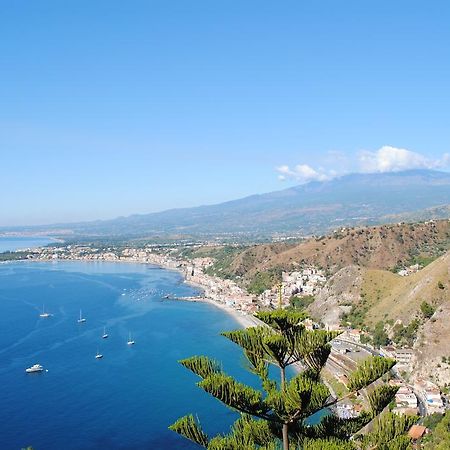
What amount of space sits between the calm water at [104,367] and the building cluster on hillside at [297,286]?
584cm

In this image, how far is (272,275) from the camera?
68938mm

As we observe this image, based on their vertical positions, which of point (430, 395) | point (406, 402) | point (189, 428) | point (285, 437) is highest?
point (189, 428)

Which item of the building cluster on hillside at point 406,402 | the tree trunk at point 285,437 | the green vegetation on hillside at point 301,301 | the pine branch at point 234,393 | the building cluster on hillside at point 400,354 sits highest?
the pine branch at point 234,393

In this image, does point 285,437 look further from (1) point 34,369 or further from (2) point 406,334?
(1) point 34,369

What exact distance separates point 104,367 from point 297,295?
24.6 metres

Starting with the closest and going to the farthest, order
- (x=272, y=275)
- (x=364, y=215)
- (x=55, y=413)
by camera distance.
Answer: (x=55, y=413) → (x=272, y=275) → (x=364, y=215)

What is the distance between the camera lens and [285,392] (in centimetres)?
635

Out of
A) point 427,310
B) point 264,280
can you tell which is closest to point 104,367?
point 427,310

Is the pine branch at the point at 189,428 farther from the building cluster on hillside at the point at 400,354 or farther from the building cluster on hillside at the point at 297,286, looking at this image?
the building cluster on hillside at the point at 297,286

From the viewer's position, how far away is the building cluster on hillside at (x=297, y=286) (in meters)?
56.9

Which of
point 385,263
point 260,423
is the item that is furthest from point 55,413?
point 385,263

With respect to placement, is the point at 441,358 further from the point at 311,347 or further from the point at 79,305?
the point at 79,305

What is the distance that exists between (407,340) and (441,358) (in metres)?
5.35

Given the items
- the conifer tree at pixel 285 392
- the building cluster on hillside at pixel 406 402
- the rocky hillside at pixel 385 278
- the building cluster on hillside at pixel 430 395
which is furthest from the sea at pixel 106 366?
the building cluster on hillside at pixel 430 395
